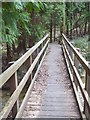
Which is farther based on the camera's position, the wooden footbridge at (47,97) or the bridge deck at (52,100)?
the bridge deck at (52,100)

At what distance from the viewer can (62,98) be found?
3561 mm

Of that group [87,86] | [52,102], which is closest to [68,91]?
[52,102]

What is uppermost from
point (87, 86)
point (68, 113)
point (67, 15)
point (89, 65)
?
point (67, 15)

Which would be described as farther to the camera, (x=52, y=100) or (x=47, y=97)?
(x=47, y=97)

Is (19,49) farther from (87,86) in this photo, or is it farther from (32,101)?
(87,86)

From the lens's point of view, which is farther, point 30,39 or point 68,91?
point 30,39

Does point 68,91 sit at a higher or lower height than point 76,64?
lower

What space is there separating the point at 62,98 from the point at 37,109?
0.68 m

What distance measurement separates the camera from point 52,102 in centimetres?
336

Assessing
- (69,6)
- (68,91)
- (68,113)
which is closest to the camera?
(68,113)

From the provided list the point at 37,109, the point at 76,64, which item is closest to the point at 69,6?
the point at 76,64

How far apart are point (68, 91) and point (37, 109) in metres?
1.07

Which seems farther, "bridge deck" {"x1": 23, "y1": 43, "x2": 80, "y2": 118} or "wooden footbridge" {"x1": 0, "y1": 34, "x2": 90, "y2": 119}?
"bridge deck" {"x1": 23, "y1": 43, "x2": 80, "y2": 118}

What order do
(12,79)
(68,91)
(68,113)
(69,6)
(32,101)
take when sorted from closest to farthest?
(12,79) → (68,113) → (32,101) → (68,91) → (69,6)
